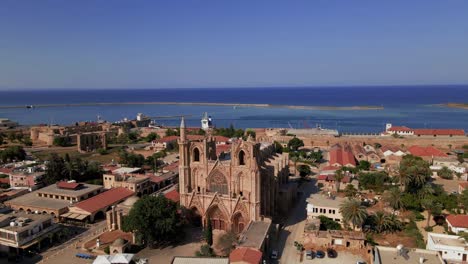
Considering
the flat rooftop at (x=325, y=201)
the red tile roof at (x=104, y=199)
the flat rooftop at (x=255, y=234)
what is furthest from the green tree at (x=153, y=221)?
the flat rooftop at (x=325, y=201)

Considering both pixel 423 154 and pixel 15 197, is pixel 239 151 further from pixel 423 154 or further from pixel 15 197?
pixel 423 154

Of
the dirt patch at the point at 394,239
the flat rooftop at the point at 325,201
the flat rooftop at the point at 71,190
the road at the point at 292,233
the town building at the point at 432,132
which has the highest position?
the town building at the point at 432,132

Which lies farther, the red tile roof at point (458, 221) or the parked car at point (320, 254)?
the red tile roof at point (458, 221)

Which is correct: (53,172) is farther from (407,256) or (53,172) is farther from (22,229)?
(407,256)

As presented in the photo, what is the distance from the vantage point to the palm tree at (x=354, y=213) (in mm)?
39594

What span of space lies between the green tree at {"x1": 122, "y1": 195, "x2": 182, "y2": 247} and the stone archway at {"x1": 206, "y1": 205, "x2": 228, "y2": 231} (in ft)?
15.7

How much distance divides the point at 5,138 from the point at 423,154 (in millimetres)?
124340

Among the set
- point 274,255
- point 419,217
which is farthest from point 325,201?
point 274,255

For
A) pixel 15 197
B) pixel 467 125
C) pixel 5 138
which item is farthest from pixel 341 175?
pixel 467 125

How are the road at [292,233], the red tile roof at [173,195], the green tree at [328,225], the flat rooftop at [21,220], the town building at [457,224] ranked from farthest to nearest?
the red tile roof at [173,195] → the green tree at [328,225] → the town building at [457,224] → the flat rooftop at [21,220] → the road at [292,233]

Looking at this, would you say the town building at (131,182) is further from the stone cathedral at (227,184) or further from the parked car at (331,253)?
the parked car at (331,253)

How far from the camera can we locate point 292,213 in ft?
161

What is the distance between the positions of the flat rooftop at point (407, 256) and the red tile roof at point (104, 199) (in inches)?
1412

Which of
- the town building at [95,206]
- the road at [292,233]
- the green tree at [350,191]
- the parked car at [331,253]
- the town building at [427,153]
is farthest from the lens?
the town building at [427,153]
